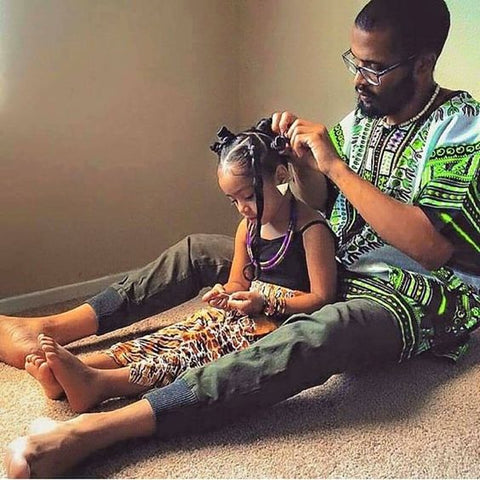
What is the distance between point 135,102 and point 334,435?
1126 mm

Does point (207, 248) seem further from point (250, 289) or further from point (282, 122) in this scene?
point (282, 122)

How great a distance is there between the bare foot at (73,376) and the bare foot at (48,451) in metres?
0.13

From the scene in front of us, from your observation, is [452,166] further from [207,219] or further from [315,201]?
[207,219]

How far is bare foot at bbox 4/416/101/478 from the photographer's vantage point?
1.09m

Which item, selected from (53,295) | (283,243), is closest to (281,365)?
(283,243)

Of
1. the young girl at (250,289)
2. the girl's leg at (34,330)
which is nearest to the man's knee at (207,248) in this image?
the young girl at (250,289)

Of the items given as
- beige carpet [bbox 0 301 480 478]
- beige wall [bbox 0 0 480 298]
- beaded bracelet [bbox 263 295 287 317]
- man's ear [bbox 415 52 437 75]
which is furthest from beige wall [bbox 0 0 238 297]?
man's ear [bbox 415 52 437 75]

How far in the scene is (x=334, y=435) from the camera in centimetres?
126

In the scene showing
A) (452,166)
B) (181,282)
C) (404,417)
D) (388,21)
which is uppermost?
(388,21)

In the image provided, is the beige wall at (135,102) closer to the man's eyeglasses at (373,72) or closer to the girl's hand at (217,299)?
the man's eyeglasses at (373,72)

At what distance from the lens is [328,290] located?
4.77 ft

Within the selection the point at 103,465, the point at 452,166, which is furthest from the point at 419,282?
the point at 103,465

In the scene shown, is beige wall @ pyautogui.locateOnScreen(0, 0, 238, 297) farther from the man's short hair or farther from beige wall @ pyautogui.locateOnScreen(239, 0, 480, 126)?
the man's short hair

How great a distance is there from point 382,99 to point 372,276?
1.11 feet
